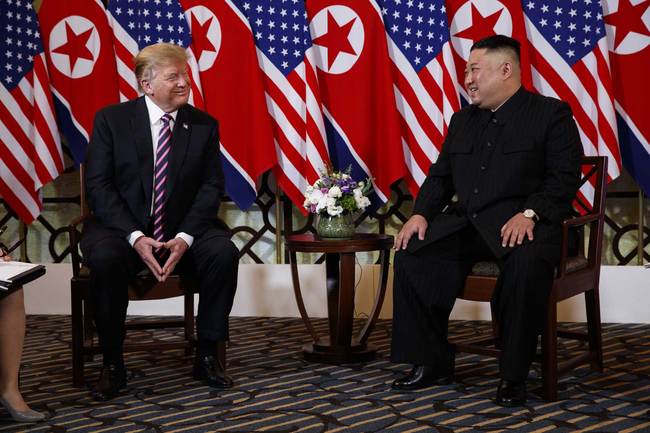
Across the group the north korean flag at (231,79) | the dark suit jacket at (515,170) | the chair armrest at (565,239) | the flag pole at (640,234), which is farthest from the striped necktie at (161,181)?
the flag pole at (640,234)

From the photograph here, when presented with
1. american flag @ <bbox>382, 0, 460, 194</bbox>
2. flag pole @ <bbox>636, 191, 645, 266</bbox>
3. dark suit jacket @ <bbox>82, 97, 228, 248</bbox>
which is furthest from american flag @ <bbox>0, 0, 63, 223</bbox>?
flag pole @ <bbox>636, 191, 645, 266</bbox>

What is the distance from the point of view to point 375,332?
4.49 metres

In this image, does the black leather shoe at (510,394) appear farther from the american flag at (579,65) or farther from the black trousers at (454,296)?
the american flag at (579,65)

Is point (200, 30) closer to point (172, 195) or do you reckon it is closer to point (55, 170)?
point (55, 170)

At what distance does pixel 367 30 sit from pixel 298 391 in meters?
2.10

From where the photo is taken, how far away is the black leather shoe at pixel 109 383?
10.3 ft

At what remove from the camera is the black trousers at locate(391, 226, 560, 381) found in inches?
118

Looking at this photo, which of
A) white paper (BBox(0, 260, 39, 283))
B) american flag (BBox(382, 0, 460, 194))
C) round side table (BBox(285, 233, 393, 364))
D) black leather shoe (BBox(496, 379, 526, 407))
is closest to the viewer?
white paper (BBox(0, 260, 39, 283))

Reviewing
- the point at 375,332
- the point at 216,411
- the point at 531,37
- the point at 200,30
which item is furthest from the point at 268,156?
the point at 216,411

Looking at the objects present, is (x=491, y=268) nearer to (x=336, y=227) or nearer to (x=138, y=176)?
(x=336, y=227)

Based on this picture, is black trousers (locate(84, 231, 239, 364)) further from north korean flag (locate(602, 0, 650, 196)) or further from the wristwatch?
north korean flag (locate(602, 0, 650, 196))

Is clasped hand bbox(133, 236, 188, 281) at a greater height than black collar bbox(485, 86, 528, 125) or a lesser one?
lesser

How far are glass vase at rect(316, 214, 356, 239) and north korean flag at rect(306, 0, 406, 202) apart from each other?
88 cm

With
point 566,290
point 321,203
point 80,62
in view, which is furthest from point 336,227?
point 80,62
